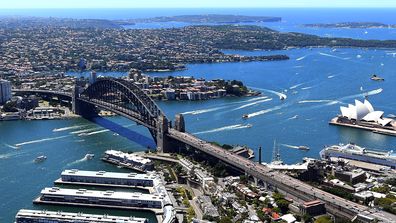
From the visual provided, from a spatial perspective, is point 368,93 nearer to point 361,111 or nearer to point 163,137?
point 361,111

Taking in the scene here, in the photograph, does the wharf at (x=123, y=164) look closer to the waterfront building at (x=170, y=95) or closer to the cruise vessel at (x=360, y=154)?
the cruise vessel at (x=360, y=154)

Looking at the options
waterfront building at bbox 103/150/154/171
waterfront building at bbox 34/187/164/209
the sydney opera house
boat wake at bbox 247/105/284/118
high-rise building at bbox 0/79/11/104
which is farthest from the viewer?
high-rise building at bbox 0/79/11/104

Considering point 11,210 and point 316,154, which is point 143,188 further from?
point 316,154

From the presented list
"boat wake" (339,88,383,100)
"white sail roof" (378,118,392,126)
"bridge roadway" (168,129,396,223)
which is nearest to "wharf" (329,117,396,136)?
"white sail roof" (378,118,392,126)

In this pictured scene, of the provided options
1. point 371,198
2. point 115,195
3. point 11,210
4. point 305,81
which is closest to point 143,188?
point 115,195

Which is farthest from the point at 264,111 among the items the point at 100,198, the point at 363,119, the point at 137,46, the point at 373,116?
the point at 137,46

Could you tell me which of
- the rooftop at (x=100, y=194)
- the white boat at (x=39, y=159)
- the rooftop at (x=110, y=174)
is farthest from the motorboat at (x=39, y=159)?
the rooftop at (x=100, y=194)

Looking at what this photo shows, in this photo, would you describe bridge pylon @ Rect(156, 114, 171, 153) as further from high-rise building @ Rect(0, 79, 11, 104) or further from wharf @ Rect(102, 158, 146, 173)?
high-rise building @ Rect(0, 79, 11, 104)
